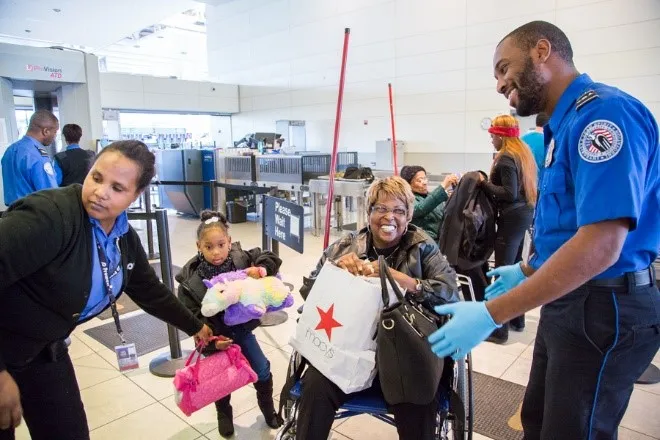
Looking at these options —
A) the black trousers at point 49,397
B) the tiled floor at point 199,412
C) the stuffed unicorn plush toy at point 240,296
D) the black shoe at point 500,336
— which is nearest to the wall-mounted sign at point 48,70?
the tiled floor at point 199,412

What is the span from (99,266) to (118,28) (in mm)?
13295

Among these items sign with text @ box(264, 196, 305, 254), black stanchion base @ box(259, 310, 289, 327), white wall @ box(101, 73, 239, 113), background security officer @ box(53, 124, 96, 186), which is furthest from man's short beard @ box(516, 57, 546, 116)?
white wall @ box(101, 73, 239, 113)

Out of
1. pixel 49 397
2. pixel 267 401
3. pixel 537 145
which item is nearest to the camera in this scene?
pixel 49 397

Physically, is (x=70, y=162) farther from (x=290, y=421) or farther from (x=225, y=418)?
(x=290, y=421)

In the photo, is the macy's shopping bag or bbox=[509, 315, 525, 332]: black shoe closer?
the macy's shopping bag

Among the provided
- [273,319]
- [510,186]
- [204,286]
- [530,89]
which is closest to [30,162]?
[273,319]

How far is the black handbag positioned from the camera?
1.44 meters

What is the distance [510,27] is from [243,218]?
5.54m

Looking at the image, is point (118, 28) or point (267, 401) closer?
point (267, 401)

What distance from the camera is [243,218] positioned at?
827 centimetres

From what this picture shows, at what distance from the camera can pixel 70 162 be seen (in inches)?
191

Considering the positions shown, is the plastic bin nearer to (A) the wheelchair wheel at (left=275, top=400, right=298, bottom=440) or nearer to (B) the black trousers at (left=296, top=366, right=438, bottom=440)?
(A) the wheelchair wheel at (left=275, top=400, right=298, bottom=440)

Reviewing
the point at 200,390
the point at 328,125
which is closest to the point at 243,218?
the point at 328,125

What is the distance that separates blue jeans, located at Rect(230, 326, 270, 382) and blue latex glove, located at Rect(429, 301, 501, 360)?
1194 mm
